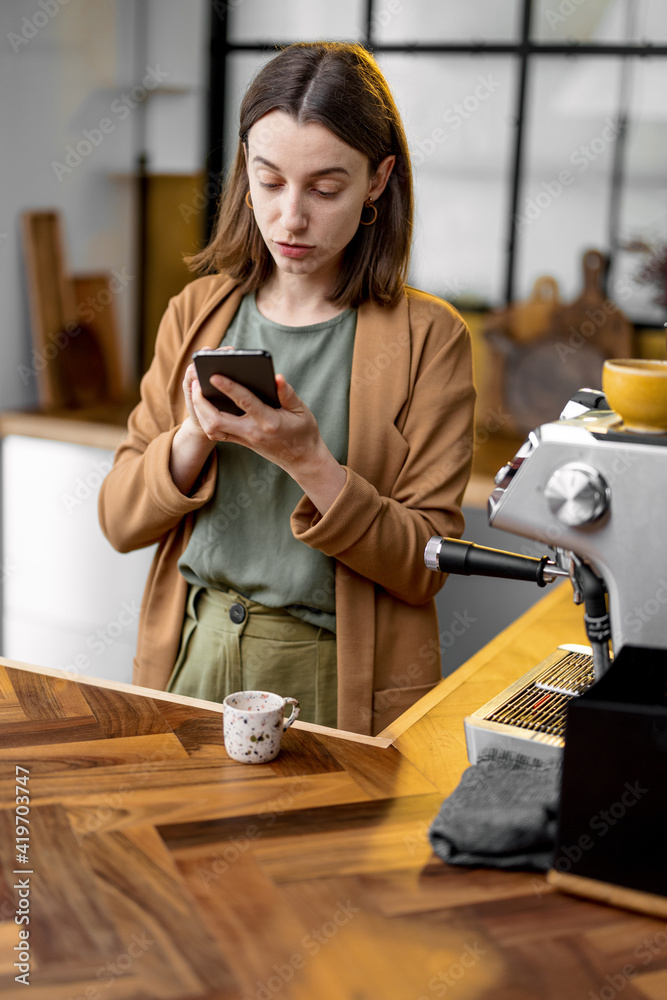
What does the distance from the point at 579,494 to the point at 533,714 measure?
0.29m

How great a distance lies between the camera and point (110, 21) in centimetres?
317

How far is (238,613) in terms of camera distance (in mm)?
1458

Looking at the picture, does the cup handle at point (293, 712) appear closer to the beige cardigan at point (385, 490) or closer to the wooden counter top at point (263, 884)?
the wooden counter top at point (263, 884)

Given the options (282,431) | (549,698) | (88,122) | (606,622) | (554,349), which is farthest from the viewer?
(88,122)

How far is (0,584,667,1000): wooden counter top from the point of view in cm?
79

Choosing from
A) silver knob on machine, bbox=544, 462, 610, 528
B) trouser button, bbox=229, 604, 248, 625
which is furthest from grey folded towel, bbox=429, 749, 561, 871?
trouser button, bbox=229, 604, 248, 625

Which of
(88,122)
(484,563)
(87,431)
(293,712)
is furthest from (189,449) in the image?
(88,122)

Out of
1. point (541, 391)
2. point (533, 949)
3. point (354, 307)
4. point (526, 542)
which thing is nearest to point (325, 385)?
point (354, 307)

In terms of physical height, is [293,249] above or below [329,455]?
above

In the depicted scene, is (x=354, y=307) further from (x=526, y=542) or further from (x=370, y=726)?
(x=526, y=542)

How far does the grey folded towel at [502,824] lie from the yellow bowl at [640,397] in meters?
0.35

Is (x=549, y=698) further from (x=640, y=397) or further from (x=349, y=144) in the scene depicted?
(x=349, y=144)

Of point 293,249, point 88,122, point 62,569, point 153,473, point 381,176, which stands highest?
point 88,122

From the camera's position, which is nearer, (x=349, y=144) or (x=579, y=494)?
(x=579, y=494)
